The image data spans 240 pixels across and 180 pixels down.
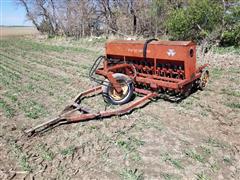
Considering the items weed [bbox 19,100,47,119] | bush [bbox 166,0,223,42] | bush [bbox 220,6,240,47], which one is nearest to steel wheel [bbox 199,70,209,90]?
weed [bbox 19,100,47,119]

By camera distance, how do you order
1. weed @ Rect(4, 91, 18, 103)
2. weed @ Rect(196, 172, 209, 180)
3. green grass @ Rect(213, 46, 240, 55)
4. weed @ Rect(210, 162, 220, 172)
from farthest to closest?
green grass @ Rect(213, 46, 240, 55)
weed @ Rect(4, 91, 18, 103)
weed @ Rect(210, 162, 220, 172)
weed @ Rect(196, 172, 209, 180)

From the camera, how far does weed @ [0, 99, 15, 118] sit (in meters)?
5.42

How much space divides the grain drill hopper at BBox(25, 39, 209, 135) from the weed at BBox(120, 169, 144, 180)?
5.16 ft

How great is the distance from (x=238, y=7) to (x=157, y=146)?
7819 millimetres

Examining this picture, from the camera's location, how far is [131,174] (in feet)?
11.1

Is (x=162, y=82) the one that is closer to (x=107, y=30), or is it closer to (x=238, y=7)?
(x=238, y=7)

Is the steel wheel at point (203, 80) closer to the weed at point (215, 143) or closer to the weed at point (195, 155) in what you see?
the weed at point (215, 143)

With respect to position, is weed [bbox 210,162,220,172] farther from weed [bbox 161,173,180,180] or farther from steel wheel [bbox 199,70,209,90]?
steel wheel [bbox 199,70,209,90]

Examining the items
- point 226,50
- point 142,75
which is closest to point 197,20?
point 226,50

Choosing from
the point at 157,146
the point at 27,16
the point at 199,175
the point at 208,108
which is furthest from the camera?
the point at 27,16

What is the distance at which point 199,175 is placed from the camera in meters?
3.32

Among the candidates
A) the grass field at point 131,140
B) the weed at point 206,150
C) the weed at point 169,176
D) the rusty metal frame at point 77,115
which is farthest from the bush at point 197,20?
the weed at point 169,176

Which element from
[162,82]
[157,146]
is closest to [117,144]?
[157,146]

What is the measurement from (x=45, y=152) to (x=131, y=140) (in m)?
1.31
